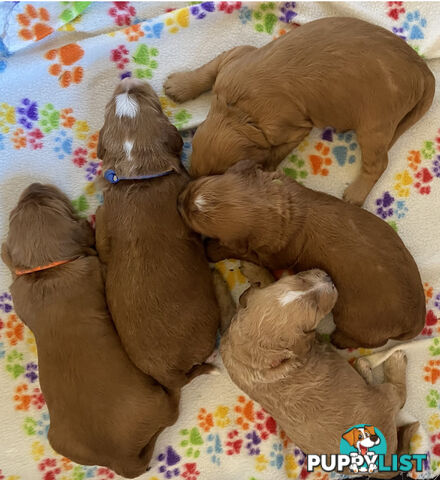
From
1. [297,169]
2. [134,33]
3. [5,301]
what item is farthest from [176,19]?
[5,301]

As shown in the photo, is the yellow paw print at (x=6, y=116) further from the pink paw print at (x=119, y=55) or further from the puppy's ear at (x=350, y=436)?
the puppy's ear at (x=350, y=436)

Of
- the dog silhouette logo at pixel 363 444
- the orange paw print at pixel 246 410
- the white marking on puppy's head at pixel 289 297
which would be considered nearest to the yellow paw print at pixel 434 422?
the dog silhouette logo at pixel 363 444

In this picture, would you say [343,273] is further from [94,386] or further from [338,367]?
[94,386]

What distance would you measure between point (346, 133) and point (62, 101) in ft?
5.16

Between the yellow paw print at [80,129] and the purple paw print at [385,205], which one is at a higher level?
the yellow paw print at [80,129]

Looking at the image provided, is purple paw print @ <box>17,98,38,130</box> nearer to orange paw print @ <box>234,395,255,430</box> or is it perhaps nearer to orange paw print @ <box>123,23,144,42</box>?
orange paw print @ <box>123,23,144,42</box>

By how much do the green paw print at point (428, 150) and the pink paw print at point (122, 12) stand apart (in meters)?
1.80

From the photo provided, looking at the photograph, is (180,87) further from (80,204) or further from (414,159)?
(414,159)

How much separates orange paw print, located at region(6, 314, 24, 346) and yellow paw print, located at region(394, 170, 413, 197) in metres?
2.21

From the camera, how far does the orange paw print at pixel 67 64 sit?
9.15 ft

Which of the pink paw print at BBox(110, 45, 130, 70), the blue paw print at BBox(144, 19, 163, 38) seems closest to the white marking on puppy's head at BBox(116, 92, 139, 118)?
the pink paw print at BBox(110, 45, 130, 70)

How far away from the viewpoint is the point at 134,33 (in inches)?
110

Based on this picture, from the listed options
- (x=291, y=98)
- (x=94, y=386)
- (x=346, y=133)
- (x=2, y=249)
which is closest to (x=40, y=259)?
(x=2, y=249)

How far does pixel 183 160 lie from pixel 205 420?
1.43 metres
